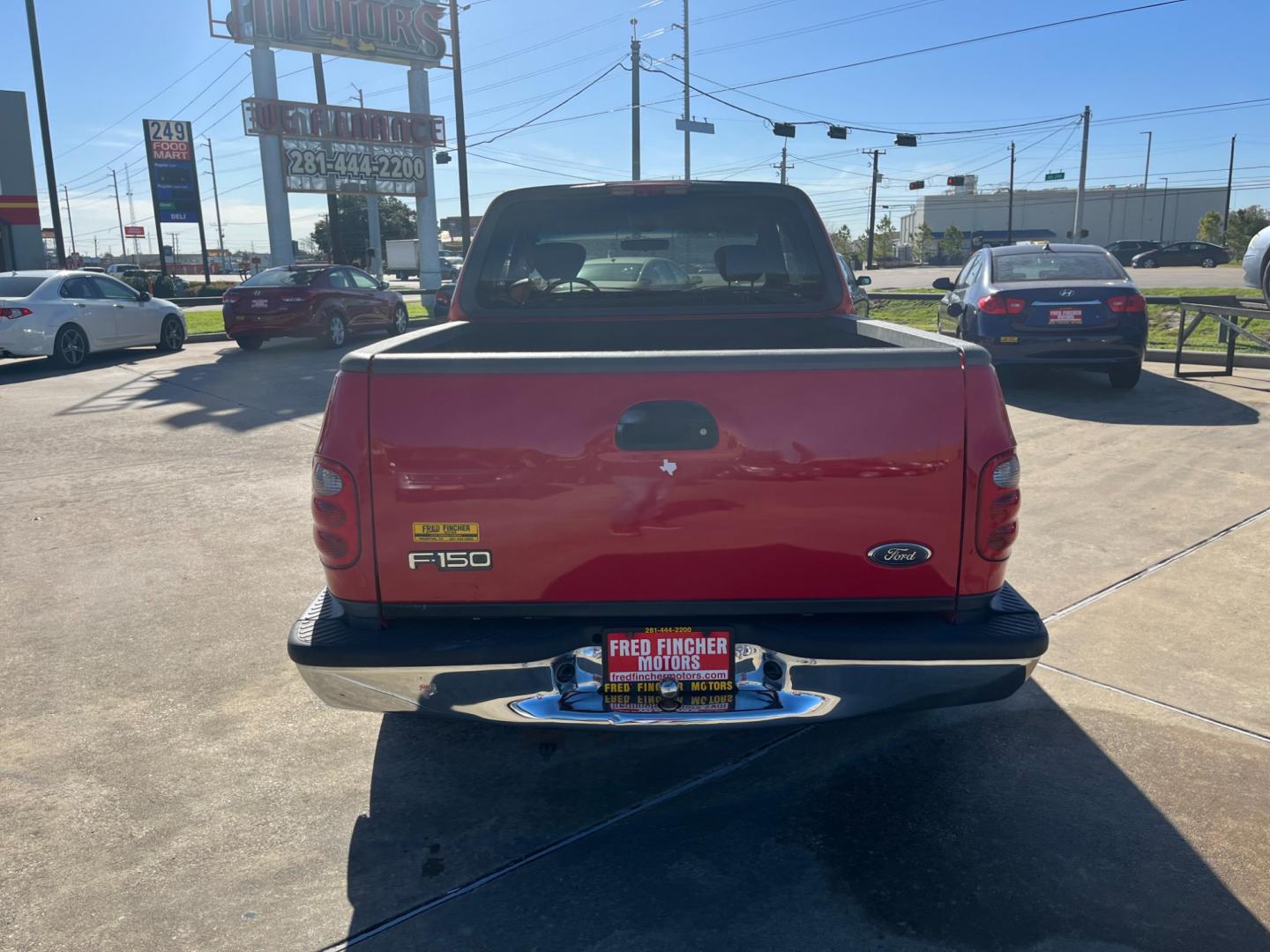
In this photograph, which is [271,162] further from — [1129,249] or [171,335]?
[1129,249]

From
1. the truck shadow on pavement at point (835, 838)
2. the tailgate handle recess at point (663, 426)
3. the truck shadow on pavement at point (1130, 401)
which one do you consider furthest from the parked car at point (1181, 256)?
the tailgate handle recess at point (663, 426)

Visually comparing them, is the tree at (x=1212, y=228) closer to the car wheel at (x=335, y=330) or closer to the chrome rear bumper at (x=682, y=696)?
the car wheel at (x=335, y=330)

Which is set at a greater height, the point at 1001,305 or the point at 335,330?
the point at 1001,305

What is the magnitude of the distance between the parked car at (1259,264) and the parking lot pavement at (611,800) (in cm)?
867

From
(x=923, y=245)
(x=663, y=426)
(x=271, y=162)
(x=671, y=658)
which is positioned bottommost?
(x=671, y=658)

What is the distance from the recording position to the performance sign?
4072cm

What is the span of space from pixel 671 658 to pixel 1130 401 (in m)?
8.93

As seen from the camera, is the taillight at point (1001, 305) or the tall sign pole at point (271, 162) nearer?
the taillight at point (1001, 305)

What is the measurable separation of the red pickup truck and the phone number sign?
2734 cm

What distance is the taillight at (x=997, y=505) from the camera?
109 inches

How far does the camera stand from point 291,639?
287 cm

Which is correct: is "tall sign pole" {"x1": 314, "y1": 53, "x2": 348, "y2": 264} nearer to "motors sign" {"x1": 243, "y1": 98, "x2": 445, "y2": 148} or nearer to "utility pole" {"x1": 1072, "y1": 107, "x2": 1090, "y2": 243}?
"motors sign" {"x1": 243, "y1": 98, "x2": 445, "y2": 148}

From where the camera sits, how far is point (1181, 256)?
2188 inches

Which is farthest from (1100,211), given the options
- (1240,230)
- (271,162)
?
(271,162)
